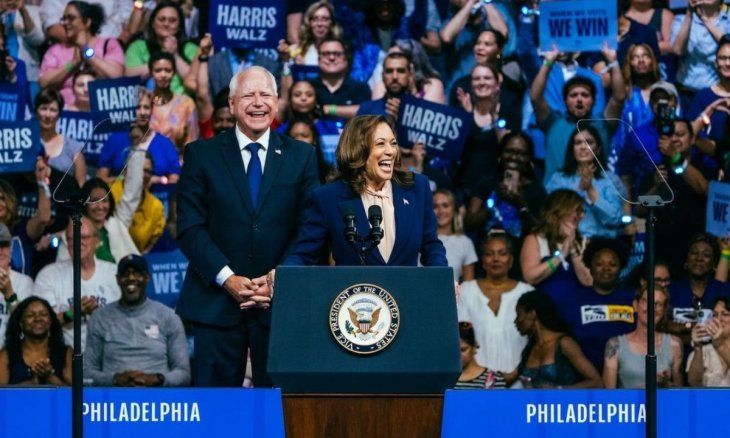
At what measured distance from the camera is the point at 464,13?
7902mm

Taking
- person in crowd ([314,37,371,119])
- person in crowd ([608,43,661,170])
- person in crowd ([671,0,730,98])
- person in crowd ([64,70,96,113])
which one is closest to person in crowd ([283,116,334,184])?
person in crowd ([314,37,371,119])

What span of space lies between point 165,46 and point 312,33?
823mm

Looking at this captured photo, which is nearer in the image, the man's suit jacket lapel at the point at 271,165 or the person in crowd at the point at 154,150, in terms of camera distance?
the man's suit jacket lapel at the point at 271,165

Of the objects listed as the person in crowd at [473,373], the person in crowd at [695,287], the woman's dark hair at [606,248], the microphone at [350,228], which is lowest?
the person in crowd at [473,373]

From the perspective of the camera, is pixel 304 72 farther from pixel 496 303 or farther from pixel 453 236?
pixel 496 303

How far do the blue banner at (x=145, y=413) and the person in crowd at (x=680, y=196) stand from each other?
152 inches

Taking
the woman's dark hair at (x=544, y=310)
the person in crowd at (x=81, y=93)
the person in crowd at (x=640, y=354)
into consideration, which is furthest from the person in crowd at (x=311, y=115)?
the person in crowd at (x=640, y=354)

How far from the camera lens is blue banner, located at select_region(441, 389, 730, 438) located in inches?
184

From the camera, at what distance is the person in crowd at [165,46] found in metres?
7.94

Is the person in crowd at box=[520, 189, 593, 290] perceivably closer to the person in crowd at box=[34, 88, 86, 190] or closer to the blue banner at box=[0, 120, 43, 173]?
the person in crowd at box=[34, 88, 86, 190]

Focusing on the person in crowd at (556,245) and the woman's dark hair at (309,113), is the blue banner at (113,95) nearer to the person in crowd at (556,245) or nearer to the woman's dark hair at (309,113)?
the woman's dark hair at (309,113)

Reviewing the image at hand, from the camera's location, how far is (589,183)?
25.8 ft

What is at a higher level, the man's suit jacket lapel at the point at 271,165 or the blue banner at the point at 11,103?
the blue banner at the point at 11,103

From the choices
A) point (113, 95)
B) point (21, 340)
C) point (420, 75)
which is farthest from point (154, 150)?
point (420, 75)
